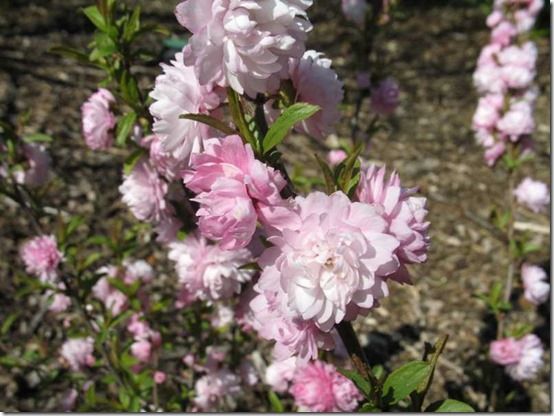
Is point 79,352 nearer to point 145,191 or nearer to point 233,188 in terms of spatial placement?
point 145,191

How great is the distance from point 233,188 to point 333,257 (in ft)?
0.47

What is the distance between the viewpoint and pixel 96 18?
134cm

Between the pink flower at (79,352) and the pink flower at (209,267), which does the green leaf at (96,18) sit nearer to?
the pink flower at (209,267)

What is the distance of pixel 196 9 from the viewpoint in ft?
2.67

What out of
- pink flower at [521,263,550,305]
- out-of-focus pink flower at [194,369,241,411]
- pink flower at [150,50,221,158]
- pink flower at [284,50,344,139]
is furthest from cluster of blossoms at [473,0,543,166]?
pink flower at [150,50,221,158]

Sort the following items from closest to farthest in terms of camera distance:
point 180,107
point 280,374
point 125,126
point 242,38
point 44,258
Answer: point 242,38, point 180,107, point 125,126, point 44,258, point 280,374

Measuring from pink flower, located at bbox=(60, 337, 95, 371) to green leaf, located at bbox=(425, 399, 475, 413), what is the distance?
1.30m

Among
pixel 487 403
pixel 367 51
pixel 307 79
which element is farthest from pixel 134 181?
pixel 487 403

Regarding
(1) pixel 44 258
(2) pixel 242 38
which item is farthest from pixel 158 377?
(2) pixel 242 38

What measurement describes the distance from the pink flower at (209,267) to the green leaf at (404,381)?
18.4 inches

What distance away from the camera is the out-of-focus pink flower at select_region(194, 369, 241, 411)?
1.95 m

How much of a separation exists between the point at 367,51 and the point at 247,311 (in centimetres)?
105

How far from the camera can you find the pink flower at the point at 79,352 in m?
2.06

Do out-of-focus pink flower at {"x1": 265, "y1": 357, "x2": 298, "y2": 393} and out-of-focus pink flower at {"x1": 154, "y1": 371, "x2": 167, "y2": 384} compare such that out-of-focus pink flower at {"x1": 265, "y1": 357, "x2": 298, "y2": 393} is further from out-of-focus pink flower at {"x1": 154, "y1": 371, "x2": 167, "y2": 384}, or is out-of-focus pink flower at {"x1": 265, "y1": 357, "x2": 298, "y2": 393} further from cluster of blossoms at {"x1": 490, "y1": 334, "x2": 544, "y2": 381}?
cluster of blossoms at {"x1": 490, "y1": 334, "x2": 544, "y2": 381}
